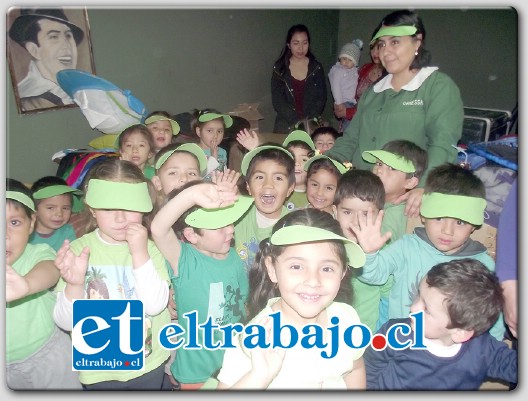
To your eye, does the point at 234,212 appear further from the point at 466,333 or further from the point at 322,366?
the point at 466,333

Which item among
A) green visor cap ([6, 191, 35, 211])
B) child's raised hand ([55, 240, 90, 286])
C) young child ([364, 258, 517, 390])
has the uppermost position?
green visor cap ([6, 191, 35, 211])

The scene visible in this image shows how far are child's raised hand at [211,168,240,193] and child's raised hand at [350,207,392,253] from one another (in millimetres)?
287

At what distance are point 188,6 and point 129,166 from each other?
1.28ft

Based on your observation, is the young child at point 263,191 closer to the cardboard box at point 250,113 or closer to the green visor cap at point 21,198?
the cardboard box at point 250,113

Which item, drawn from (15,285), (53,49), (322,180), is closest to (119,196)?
(15,285)

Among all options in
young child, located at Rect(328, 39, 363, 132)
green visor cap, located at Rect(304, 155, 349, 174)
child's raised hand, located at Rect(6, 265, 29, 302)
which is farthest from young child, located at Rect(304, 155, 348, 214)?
child's raised hand, located at Rect(6, 265, 29, 302)

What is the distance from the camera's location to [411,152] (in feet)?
4.33

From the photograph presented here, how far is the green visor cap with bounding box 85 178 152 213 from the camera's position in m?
1.19

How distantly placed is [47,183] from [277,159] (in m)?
0.55

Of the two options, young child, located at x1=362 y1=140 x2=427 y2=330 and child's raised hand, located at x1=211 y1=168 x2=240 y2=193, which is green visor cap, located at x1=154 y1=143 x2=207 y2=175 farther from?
young child, located at x1=362 y1=140 x2=427 y2=330

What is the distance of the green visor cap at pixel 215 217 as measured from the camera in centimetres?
120

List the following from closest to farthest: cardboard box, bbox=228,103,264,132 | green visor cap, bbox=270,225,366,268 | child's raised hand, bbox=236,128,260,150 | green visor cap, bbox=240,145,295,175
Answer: green visor cap, bbox=270,225,366,268 → green visor cap, bbox=240,145,295,175 → child's raised hand, bbox=236,128,260,150 → cardboard box, bbox=228,103,264,132

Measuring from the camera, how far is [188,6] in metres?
1.26

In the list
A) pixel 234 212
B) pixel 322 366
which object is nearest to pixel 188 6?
pixel 234 212
